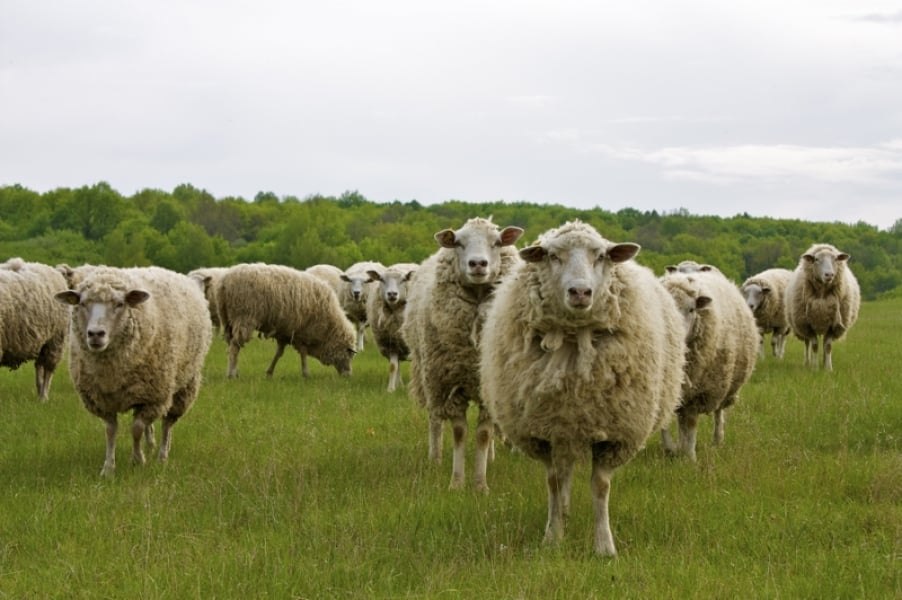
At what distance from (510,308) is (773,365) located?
11710 millimetres

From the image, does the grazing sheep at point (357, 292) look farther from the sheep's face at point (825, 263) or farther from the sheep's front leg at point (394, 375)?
the sheep's face at point (825, 263)

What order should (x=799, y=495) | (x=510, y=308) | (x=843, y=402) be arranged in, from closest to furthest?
(x=510, y=308)
(x=799, y=495)
(x=843, y=402)

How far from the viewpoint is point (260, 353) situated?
19.2 meters

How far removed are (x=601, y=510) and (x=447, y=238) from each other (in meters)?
2.77

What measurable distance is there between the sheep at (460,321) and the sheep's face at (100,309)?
2588mm

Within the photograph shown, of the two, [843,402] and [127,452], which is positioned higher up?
[843,402]

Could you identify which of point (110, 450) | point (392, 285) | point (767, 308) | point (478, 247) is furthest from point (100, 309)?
point (767, 308)

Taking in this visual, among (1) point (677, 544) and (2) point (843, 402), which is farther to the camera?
(2) point (843, 402)

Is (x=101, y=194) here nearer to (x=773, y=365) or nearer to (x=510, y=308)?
(x=773, y=365)

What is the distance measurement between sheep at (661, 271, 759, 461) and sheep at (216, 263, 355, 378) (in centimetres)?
773

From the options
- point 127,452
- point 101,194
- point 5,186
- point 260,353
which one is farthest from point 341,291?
point 5,186

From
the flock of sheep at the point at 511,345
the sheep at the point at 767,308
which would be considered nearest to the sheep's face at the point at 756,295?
the sheep at the point at 767,308

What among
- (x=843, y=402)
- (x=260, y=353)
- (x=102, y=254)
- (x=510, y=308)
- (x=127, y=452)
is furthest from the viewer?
(x=102, y=254)

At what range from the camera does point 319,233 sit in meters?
71.8
